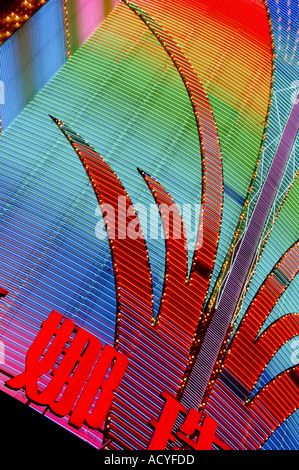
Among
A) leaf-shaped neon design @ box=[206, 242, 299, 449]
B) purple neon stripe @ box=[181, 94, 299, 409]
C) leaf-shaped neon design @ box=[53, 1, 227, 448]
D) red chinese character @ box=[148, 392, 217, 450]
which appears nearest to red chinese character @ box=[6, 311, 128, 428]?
red chinese character @ box=[148, 392, 217, 450]

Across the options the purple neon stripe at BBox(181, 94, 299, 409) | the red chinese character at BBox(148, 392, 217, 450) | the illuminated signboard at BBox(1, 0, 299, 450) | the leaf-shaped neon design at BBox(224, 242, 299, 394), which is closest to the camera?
the red chinese character at BBox(148, 392, 217, 450)

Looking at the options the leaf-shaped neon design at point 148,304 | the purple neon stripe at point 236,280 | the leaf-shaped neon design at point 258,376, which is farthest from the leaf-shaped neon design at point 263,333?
the leaf-shaped neon design at point 148,304

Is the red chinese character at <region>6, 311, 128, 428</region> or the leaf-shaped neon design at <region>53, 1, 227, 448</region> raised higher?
the leaf-shaped neon design at <region>53, 1, 227, 448</region>

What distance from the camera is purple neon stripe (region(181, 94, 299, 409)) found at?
467 inches

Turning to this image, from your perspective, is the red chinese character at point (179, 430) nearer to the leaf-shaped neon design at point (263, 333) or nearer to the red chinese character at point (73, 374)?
the red chinese character at point (73, 374)

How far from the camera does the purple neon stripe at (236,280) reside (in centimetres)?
1186

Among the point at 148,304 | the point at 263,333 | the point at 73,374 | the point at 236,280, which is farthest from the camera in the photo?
the point at 236,280

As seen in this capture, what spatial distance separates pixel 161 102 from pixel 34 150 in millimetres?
4288

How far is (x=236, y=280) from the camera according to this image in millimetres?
13625

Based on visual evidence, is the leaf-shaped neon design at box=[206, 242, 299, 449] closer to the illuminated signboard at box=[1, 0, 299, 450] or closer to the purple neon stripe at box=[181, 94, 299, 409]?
the illuminated signboard at box=[1, 0, 299, 450]

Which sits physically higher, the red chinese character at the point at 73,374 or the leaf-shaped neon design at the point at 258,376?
the leaf-shaped neon design at the point at 258,376

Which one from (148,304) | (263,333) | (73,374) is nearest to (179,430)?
(73,374)

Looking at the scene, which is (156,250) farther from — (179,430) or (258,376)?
(179,430)

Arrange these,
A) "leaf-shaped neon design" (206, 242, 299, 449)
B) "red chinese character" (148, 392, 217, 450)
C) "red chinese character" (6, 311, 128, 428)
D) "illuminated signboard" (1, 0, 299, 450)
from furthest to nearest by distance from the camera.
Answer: "leaf-shaped neon design" (206, 242, 299, 449) < "illuminated signboard" (1, 0, 299, 450) < "red chinese character" (148, 392, 217, 450) < "red chinese character" (6, 311, 128, 428)
